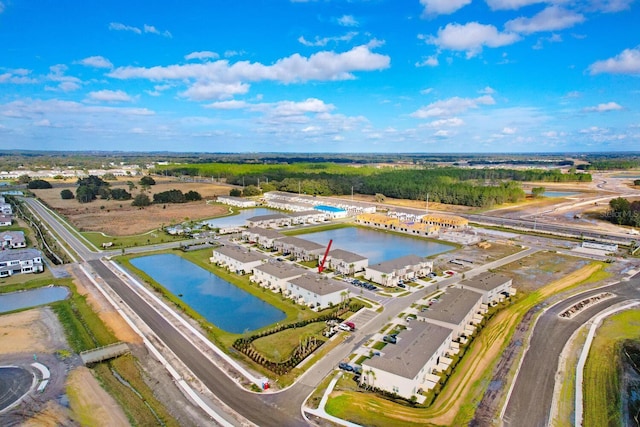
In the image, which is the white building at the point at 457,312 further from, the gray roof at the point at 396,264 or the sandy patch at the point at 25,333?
the sandy patch at the point at 25,333

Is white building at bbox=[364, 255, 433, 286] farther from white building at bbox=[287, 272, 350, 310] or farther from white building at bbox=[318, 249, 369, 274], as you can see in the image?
white building at bbox=[287, 272, 350, 310]

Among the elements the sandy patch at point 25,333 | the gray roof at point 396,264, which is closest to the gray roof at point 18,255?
the sandy patch at point 25,333

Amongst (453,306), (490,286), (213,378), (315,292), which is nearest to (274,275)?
(315,292)

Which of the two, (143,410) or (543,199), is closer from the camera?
(143,410)

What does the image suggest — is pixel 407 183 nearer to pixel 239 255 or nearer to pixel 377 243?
pixel 377 243

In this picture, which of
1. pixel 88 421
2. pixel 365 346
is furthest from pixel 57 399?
pixel 365 346

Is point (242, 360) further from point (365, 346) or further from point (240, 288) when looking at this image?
point (240, 288)
